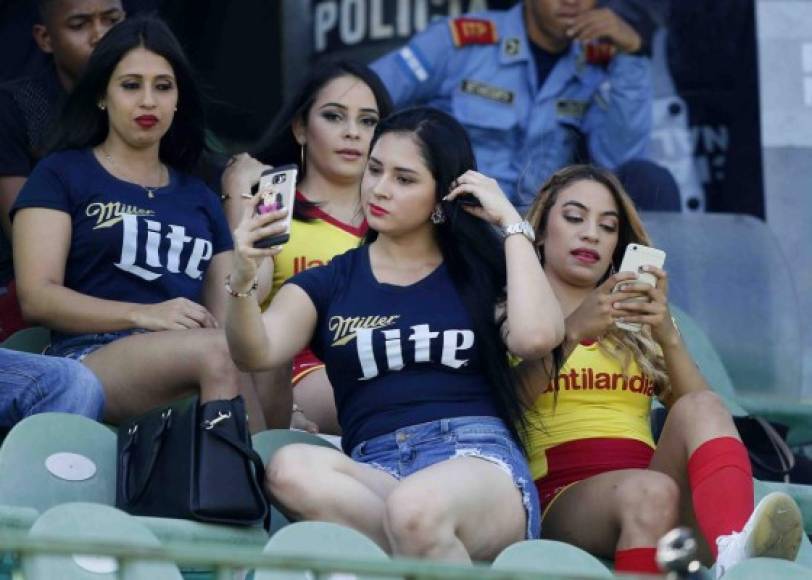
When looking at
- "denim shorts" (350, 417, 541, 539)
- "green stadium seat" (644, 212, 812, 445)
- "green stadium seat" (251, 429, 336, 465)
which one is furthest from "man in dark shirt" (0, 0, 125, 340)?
"green stadium seat" (644, 212, 812, 445)

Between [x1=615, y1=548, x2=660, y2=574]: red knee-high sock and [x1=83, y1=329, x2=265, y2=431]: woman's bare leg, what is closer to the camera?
[x1=615, y1=548, x2=660, y2=574]: red knee-high sock

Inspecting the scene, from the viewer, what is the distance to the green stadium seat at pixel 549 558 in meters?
4.48

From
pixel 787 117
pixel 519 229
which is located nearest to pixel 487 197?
pixel 519 229

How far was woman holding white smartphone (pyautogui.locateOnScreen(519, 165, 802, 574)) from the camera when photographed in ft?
15.9

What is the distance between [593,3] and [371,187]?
2571 millimetres

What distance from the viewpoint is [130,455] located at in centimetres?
477

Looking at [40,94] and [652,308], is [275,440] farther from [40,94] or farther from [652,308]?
[40,94]

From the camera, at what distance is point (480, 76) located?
7.29 metres

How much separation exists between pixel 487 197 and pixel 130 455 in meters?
1.04

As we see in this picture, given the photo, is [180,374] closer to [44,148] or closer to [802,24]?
[44,148]

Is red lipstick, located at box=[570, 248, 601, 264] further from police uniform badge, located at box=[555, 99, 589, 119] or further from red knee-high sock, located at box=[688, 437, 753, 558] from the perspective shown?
police uniform badge, located at box=[555, 99, 589, 119]

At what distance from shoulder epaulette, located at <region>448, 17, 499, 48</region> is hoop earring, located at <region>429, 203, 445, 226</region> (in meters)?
2.30

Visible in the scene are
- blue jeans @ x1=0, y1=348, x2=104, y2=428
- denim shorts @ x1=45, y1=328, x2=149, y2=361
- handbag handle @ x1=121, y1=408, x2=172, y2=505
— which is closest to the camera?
handbag handle @ x1=121, y1=408, x2=172, y2=505

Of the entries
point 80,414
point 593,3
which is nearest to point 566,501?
point 80,414
